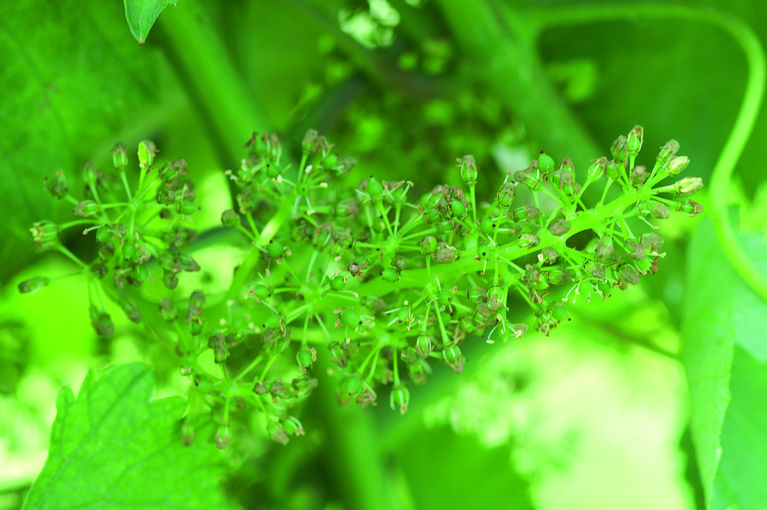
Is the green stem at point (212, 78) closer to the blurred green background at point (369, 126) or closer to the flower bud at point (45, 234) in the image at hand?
the blurred green background at point (369, 126)

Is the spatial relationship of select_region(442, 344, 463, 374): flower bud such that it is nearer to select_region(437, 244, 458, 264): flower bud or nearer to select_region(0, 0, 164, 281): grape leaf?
select_region(437, 244, 458, 264): flower bud

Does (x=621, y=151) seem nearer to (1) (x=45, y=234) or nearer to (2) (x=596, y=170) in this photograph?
(2) (x=596, y=170)

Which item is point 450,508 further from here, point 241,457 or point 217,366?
point 217,366

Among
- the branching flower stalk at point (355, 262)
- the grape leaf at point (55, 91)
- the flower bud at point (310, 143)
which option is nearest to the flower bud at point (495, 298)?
the branching flower stalk at point (355, 262)

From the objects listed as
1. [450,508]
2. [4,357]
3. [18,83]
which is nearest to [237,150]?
[18,83]

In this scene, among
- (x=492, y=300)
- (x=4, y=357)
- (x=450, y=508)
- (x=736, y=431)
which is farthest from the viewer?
(x=450, y=508)

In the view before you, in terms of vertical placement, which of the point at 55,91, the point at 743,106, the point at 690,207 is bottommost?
the point at 743,106

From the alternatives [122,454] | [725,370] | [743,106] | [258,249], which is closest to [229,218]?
[258,249]
